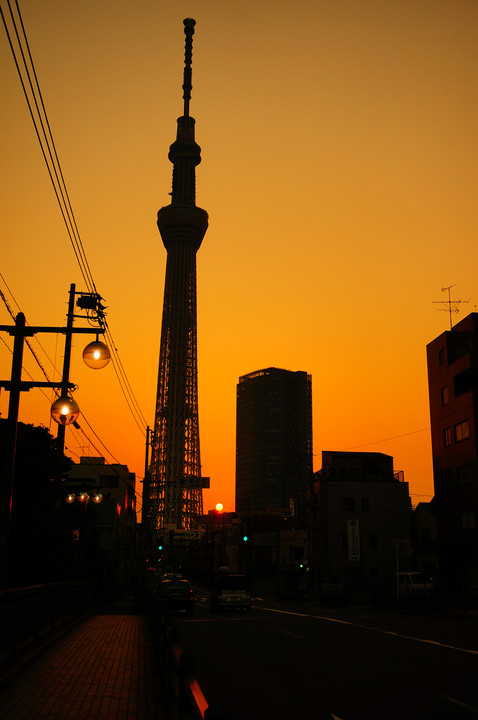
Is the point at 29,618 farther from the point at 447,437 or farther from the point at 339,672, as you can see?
the point at 447,437

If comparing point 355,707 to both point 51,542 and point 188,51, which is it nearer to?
point 51,542

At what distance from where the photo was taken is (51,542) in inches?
1061

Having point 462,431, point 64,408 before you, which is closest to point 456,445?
→ point 462,431

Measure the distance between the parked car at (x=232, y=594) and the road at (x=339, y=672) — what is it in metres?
12.4

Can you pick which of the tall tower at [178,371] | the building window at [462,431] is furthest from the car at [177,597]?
the tall tower at [178,371]

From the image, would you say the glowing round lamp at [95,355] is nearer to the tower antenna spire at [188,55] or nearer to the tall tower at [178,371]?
the tall tower at [178,371]

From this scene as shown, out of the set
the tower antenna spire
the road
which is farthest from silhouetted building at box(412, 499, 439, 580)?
the tower antenna spire

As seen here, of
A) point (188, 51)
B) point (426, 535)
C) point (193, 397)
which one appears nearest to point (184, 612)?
point (426, 535)

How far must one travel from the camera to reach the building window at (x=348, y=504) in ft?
242

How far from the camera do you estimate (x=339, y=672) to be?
1370cm

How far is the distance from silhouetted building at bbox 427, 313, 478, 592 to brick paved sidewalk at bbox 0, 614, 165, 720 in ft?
121

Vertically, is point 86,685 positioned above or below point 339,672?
above

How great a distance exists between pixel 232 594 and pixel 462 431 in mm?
23689

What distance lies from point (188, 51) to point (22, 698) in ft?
622
